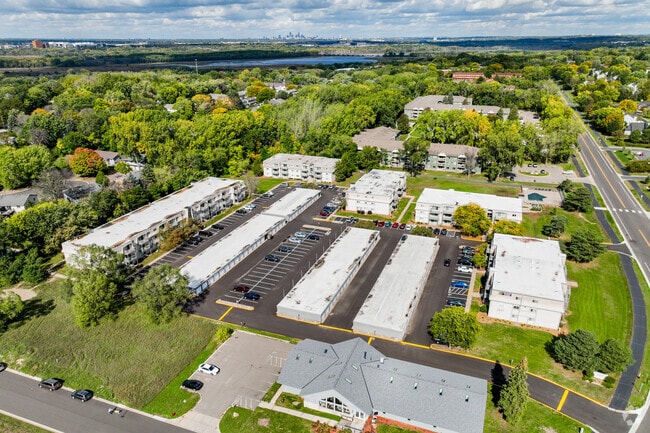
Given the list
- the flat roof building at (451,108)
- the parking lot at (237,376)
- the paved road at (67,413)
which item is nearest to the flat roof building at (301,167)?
the parking lot at (237,376)

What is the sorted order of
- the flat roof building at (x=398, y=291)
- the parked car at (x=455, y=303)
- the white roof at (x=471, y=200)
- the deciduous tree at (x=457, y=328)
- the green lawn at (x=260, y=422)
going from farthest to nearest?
the white roof at (x=471, y=200) → the parked car at (x=455, y=303) → the flat roof building at (x=398, y=291) → the deciduous tree at (x=457, y=328) → the green lawn at (x=260, y=422)

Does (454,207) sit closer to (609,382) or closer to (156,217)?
(609,382)

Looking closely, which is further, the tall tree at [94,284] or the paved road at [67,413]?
the tall tree at [94,284]

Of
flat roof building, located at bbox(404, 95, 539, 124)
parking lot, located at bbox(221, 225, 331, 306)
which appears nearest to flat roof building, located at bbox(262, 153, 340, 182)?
parking lot, located at bbox(221, 225, 331, 306)

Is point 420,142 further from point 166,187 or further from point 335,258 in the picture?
point 166,187

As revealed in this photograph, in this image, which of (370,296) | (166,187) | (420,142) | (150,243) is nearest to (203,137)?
(166,187)

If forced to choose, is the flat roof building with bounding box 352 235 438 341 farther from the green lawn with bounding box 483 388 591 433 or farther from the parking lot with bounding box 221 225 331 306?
the green lawn with bounding box 483 388 591 433

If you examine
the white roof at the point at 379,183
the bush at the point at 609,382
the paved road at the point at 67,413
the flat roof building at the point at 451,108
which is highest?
the flat roof building at the point at 451,108

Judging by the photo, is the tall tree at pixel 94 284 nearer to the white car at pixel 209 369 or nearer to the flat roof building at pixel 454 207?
the white car at pixel 209 369
